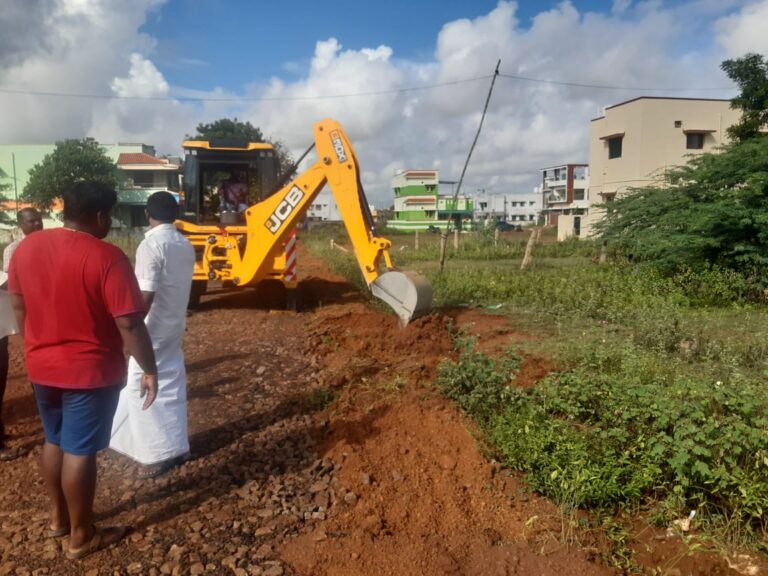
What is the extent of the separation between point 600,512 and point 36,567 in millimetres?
2897

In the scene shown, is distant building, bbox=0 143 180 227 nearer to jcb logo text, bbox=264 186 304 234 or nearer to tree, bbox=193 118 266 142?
tree, bbox=193 118 266 142

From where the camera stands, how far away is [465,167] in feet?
36.3

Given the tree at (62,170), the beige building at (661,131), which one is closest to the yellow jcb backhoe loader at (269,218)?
the beige building at (661,131)

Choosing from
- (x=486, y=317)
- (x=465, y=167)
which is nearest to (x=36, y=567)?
(x=486, y=317)

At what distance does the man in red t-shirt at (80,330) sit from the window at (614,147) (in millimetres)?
35083

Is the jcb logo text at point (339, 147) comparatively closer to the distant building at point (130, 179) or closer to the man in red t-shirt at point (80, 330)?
the man in red t-shirt at point (80, 330)

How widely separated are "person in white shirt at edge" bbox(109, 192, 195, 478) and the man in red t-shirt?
66cm

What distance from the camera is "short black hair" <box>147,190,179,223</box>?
3.66 meters

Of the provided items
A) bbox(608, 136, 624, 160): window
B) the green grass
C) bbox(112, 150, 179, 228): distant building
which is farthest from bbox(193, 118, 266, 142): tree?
the green grass

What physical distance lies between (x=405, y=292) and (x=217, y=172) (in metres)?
4.60

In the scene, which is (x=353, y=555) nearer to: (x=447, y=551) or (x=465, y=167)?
(x=447, y=551)

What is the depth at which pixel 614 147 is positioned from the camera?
113ft

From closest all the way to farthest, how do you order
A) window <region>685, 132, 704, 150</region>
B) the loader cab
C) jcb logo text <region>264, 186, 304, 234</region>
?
jcb logo text <region>264, 186, 304, 234</region>, the loader cab, window <region>685, 132, 704, 150</region>

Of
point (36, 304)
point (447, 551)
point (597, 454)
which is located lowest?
point (447, 551)
